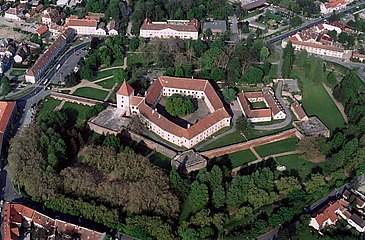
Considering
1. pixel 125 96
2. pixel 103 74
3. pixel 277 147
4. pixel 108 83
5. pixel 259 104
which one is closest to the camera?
pixel 277 147

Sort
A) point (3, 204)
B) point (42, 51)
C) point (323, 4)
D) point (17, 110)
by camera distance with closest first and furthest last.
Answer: point (3, 204)
point (17, 110)
point (42, 51)
point (323, 4)

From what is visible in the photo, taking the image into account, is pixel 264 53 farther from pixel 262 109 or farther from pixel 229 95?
pixel 262 109

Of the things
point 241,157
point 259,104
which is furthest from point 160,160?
point 259,104

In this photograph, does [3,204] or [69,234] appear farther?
[3,204]

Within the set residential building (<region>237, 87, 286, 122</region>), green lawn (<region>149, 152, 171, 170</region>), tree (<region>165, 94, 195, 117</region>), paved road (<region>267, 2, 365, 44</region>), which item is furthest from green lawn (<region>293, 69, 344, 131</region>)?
green lawn (<region>149, 152, 171, 170</region>)

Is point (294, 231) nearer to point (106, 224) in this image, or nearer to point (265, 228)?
point (265, 228)

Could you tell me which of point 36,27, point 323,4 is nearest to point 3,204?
point 36,27

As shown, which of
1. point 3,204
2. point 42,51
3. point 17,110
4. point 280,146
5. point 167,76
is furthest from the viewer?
point 42,51
